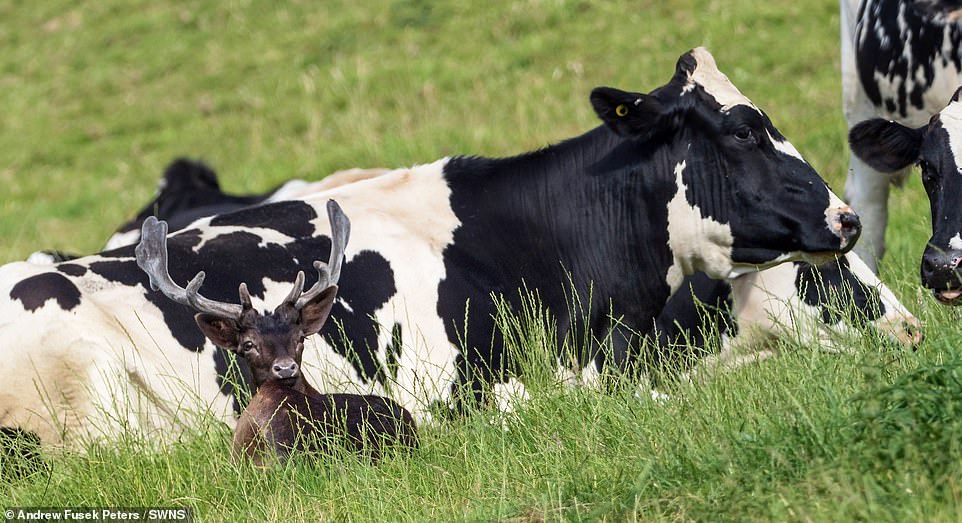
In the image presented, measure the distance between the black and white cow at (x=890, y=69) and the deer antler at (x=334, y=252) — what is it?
2723 mm

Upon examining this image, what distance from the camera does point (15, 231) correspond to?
15.1 metres

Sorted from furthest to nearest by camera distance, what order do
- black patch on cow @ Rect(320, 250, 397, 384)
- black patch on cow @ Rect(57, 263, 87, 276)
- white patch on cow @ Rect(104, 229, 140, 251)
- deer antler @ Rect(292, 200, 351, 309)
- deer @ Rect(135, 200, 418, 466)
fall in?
white patch on cow @ Rect(104, 229, 140, 251), black patch on cow @ Rect(320, 250, 397, 384), black patch on cow @ Rect(57, 263, 87, 276), deer antler @ Rect(292, 200, 351, 309), deer @ Rect(135, 200, 418, 466)

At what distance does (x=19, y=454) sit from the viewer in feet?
18.6

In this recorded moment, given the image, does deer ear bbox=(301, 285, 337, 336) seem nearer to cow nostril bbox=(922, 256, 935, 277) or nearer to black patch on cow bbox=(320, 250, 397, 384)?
black patch on cow bbox=(320, 250, 397, 384)

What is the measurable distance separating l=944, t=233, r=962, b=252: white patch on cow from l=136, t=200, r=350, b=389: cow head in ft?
8.81

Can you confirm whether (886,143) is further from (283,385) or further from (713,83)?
(283,385)

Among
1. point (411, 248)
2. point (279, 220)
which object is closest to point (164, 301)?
point (279, 220)

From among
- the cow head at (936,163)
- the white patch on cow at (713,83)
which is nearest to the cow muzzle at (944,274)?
the cow head at (936,163)

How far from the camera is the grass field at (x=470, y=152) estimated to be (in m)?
4.21

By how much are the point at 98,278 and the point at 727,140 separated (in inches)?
125

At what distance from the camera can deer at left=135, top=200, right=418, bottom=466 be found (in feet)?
17.7

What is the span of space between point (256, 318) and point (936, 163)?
3198 mm

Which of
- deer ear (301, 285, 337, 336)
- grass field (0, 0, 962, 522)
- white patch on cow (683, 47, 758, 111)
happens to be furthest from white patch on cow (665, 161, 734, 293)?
deer ear (301, 285, 337, 336)

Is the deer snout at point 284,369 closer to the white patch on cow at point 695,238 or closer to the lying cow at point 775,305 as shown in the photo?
the lying cow at point 775,305
